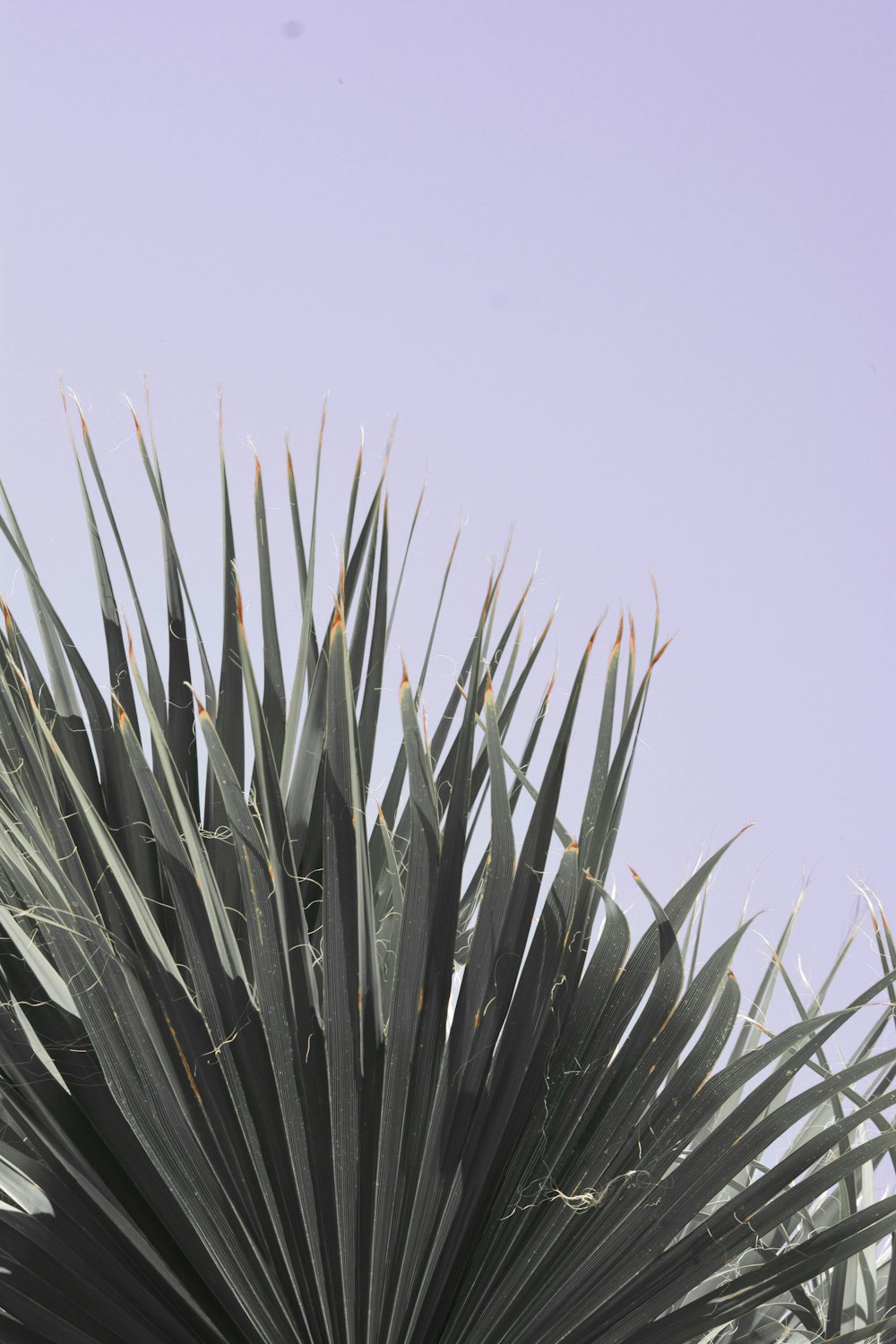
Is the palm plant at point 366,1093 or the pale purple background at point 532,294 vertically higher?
the pale purple background at point 532,294

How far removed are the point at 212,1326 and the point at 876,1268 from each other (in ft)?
1.92

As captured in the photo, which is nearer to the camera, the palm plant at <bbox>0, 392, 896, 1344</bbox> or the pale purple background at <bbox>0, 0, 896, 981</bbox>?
the palm plant at <bbox>0, 392, 896, 1344</bbox>

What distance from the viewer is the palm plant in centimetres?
62

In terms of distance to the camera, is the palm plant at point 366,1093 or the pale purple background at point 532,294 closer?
the palm plant at point 366,1093

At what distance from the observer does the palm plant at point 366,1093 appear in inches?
24.4

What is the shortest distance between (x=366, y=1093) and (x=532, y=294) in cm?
245

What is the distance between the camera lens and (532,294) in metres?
2.78

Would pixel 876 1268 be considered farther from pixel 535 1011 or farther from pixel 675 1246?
pixel 535 1011

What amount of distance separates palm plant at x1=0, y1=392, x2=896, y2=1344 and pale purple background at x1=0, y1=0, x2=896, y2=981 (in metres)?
1.52

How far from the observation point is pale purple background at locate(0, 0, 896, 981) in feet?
8.34

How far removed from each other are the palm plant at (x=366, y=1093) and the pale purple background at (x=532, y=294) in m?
1.52

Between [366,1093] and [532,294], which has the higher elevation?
[532,294]

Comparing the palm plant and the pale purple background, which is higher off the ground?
the pale purple background

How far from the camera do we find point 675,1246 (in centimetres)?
66
